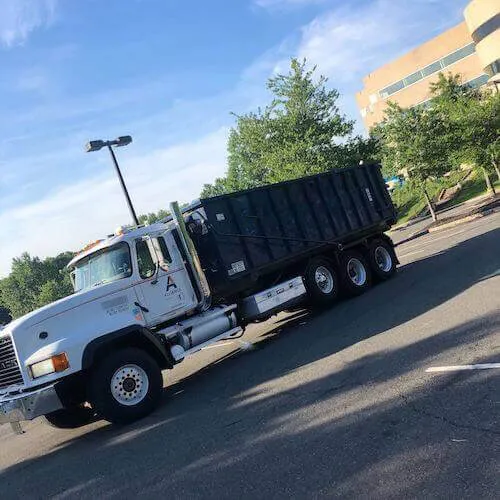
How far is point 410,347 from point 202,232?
4.59 metres

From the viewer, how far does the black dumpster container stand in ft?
33.5

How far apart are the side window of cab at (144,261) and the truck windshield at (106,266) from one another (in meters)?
0.17

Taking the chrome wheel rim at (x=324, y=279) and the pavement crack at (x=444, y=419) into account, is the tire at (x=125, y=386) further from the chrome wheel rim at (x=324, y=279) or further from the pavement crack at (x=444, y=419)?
the chrome wheel rim at (x=324, y=279)

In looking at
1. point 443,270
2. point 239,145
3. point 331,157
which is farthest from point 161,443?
point 239,145

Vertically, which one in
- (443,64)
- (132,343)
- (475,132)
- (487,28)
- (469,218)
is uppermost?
(443,64)

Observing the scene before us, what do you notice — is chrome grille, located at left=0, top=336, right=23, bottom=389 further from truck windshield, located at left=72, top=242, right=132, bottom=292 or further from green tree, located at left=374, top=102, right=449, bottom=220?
green tree, located at left=374, top=102, right=449, bottom=220

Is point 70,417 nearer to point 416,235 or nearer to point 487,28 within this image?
point 416,235

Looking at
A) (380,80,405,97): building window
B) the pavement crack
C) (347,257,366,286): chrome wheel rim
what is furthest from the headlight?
(380,80,405,97): building window

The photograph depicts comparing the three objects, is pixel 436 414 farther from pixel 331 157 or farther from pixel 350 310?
pixel 331 157

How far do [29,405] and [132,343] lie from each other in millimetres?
1667

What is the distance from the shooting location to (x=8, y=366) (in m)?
7.47

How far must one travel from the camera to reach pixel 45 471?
6.54 m

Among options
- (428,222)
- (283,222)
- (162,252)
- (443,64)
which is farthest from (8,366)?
(443,64)

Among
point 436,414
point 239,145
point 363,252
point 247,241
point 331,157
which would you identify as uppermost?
point 239,145
